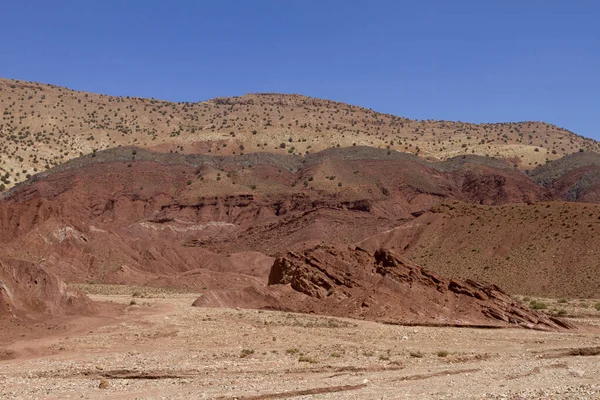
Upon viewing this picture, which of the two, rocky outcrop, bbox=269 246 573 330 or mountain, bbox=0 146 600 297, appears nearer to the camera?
rocky outcrop, bbox=269 246 573 330

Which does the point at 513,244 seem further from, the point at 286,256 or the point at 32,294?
the point at 32,294

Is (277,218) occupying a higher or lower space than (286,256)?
higher

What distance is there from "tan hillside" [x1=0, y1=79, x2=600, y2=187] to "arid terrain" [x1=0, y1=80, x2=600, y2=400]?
655 mm

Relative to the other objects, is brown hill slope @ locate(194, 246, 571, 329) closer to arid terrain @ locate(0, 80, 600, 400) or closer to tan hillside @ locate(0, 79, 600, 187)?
arid terrain @ locate(0, 80, 600, 400)

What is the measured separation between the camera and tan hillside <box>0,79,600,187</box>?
123375 mm

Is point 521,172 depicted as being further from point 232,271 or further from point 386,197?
point 232,271

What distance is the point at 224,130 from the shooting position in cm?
13125

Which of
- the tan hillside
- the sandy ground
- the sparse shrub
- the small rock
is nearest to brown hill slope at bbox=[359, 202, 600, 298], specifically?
the sparse shrub

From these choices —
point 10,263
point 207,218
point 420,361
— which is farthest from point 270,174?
point 420,361

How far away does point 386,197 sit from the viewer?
3733 inches

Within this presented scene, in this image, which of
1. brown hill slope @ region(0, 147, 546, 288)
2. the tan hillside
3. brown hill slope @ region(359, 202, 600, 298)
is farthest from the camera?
the tan hillside

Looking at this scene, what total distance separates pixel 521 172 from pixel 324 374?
9772 centimetres

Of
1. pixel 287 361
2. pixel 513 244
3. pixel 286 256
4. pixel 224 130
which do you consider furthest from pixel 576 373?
pixel 224 130

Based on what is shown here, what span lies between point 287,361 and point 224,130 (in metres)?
108
